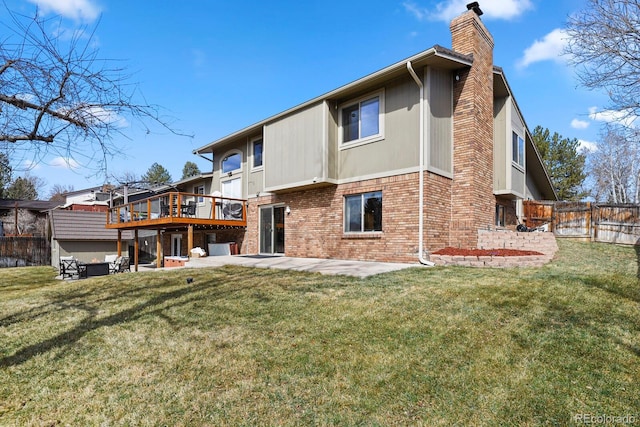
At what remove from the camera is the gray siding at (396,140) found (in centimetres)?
998

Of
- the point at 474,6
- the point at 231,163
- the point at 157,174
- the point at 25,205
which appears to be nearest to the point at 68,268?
the point at 231,163

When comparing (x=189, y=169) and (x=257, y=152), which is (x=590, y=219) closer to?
(x=257, y=152)

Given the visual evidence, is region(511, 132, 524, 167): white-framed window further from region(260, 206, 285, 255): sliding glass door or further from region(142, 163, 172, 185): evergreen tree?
region(142, 163, 172, 185): evergreen tree

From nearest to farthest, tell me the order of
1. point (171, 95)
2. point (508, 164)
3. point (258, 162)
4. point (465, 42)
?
point (171, 95)
point (465, 42)
point (508, 164)
point (258, 162)

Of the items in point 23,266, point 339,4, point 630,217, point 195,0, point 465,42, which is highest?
point 339,4

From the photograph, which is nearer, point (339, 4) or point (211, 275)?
point (211, 275)

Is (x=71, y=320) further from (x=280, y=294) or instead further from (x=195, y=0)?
(x=195, y=0)

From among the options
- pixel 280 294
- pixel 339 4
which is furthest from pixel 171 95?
pixel 339 4

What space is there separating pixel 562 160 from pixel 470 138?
2405 cm

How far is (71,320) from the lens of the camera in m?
5.47

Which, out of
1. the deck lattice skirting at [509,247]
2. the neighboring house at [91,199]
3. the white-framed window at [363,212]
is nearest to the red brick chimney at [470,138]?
the deck lattice skirting at [509,247]

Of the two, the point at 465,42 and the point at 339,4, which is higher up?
the point at 339,4

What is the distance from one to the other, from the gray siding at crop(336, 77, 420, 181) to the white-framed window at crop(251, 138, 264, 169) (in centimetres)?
586

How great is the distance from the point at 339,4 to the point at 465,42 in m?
4.87
